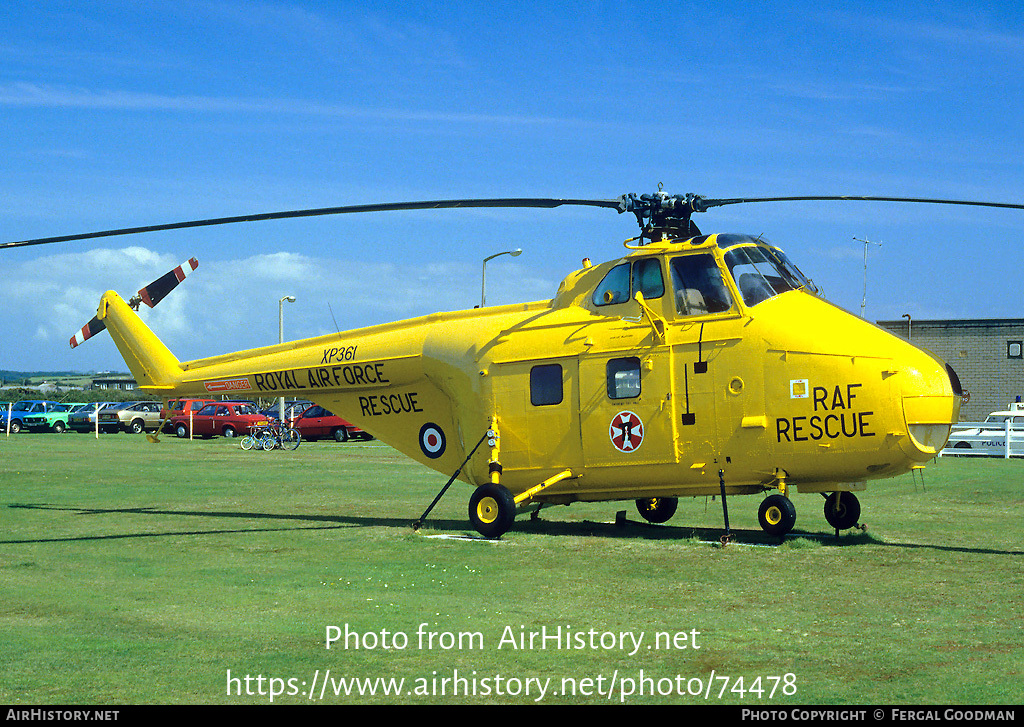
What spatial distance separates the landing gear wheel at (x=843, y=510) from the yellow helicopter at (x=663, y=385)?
29 millimetres

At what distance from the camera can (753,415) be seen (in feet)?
45.5

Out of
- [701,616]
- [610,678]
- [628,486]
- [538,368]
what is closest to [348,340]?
[538,368]

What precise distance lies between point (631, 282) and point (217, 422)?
42298 millimetres

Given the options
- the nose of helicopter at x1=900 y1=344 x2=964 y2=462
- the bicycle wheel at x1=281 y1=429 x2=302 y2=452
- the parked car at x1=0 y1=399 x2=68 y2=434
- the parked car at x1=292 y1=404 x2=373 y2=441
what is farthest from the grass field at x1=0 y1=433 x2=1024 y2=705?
the parked car at x1=0 y1=399 x2=68 y2=434

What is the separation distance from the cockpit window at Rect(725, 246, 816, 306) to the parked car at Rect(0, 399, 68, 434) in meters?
54.0

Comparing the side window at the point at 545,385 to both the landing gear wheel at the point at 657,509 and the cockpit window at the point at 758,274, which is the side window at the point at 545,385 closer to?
the landing gear wheel at the point at 657,509

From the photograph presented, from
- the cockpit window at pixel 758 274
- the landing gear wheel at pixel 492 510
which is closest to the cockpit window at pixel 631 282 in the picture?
the cockpit window at pixel 758 274

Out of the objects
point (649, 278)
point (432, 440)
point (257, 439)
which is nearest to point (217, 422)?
point (257, 439)

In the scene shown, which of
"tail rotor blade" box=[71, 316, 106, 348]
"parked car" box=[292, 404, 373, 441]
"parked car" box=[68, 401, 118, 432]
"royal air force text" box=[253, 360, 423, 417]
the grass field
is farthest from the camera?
"parked car" box=[68, 401, 118, 432]

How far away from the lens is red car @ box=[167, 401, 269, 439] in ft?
175

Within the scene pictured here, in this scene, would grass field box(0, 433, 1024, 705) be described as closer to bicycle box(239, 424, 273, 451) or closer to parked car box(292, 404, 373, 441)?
bicycle box(239, 424, 273, 451)

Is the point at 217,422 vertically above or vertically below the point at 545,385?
below

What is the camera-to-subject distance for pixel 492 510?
1523cm

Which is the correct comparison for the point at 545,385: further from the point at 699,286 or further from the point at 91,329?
the point at 91,329
